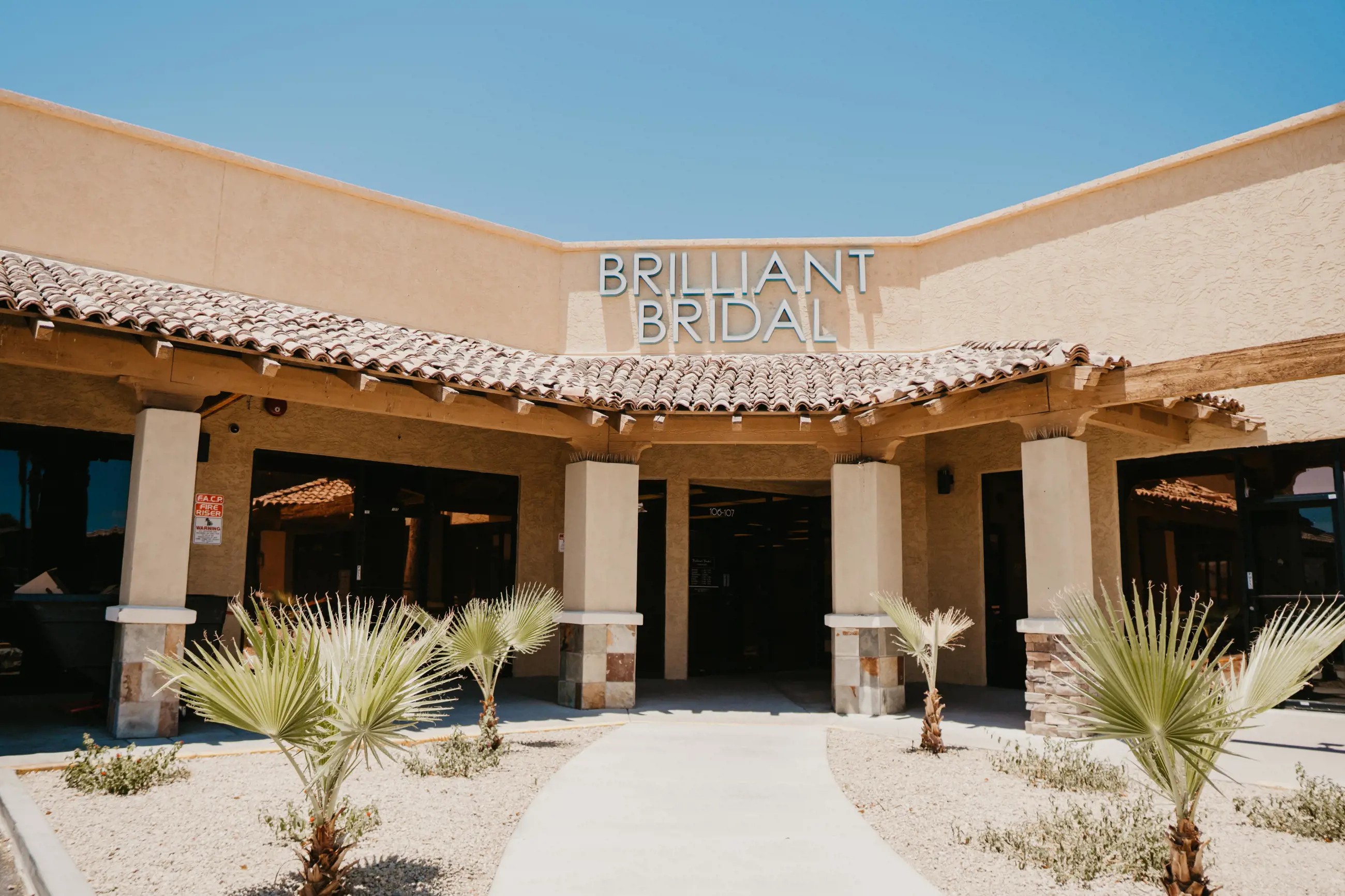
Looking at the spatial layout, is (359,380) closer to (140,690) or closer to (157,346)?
(157,346)

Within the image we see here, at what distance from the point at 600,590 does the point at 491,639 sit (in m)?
2.87

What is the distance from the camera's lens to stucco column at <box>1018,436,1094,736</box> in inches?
359

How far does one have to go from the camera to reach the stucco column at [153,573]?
26.3 feet

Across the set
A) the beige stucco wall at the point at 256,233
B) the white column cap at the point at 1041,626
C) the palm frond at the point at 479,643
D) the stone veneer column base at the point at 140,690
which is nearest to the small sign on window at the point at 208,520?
the stone veneer column base at the point at 140,690

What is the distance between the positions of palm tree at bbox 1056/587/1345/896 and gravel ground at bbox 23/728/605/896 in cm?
304

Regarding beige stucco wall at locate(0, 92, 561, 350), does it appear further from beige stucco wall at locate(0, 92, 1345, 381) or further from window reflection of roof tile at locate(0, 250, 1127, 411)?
window reflection of roof tile at locate(0, 250, 1127, 411)

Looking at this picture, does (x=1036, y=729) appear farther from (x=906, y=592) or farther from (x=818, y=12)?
(x=818, y=12)

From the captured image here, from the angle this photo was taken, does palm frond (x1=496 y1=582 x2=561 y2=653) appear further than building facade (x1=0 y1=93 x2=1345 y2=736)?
No

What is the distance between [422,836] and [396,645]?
1.76 metres

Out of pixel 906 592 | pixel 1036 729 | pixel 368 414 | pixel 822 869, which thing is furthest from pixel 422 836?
pixel 906 592

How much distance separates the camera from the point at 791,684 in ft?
43.8

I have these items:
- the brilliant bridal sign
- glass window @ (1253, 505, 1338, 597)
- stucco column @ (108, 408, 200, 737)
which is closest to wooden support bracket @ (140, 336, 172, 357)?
stucco column @ (108, 408, 200, 737)

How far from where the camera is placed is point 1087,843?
16.7ft

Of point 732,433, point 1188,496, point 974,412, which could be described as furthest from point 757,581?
point 1188,496
